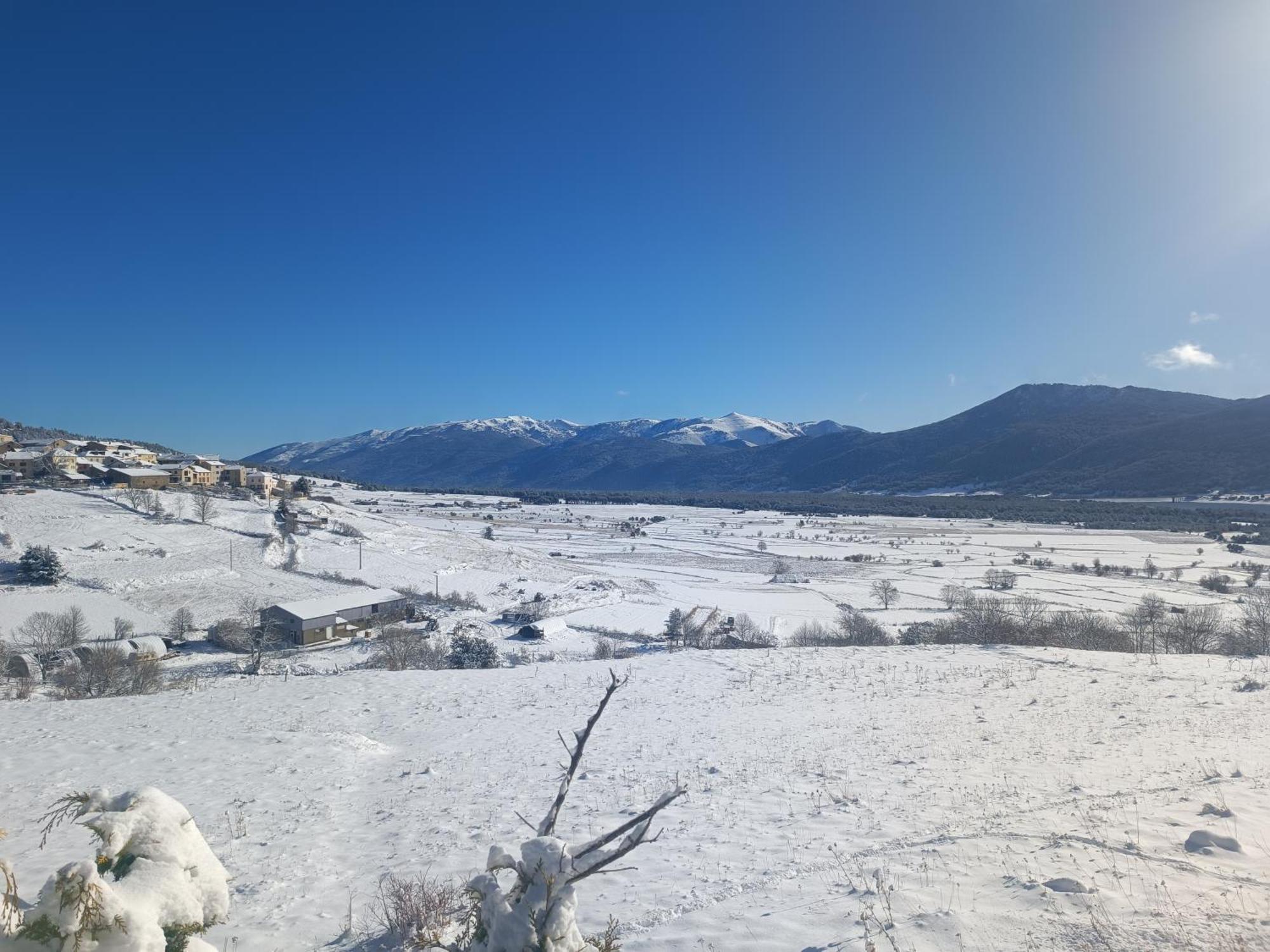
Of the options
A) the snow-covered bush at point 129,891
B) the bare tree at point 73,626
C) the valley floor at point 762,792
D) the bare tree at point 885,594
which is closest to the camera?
the snow-covered bush at point 129,891

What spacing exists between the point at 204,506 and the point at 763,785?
192ft

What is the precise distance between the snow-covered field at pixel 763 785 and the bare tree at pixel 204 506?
120 ft

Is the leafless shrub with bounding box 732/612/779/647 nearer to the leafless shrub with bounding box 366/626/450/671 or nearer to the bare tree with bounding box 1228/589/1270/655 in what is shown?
the leafless shrub with bounding box 366/626/450/671

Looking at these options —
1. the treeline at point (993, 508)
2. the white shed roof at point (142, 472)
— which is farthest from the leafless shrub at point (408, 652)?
the treeline at point (993, 508)

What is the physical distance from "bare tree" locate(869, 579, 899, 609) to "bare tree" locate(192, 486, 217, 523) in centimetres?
5306

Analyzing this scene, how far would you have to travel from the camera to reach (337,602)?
35.4 metres

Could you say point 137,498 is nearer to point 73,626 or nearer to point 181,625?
point 181,625

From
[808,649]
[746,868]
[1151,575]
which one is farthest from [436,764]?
[1151,575]

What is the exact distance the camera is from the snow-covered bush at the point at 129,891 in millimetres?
1892

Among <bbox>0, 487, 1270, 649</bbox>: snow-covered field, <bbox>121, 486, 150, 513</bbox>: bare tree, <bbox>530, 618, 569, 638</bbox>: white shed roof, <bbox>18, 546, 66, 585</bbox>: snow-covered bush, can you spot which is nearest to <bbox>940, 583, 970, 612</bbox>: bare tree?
<bbox>0, 487, 1270, 649</bbox>: snow-covered field

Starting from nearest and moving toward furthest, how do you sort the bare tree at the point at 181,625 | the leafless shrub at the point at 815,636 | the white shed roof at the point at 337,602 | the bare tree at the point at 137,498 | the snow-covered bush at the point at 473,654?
the snow-covered bush at the point at 473,654, the leafless shrub at the point at 815,636, the bare tree at the point at 181,625, the white shed roof at the point at 337,602, the bare tree at the point at 137,498

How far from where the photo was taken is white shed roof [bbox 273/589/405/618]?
32844mm

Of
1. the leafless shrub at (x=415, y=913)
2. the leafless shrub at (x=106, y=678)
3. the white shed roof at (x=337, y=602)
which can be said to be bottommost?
the white shed roof at (x=337, y=602)

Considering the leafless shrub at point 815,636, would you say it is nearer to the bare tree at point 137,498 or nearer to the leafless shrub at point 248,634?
the leafless shrub at point 248,634
